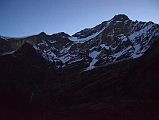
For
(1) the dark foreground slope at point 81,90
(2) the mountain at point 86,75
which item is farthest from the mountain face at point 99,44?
(1) the dark foreground slope at point 81,90

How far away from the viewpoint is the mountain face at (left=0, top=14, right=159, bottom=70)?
14400cm

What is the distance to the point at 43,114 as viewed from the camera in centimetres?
10569

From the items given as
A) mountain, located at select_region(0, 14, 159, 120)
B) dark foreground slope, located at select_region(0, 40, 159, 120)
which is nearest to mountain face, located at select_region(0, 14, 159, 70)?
mountain, located at select_region(0, 14, 159, 120)

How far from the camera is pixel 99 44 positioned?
534 feet

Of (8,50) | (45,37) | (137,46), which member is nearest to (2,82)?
(8,50)

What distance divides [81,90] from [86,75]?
1326 centimetres

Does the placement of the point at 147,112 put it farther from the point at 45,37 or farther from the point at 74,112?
the point at 45,37

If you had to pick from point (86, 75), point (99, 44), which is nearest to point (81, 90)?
point (86, 75)

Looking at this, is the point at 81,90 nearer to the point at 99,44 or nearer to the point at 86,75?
the point at 86,75

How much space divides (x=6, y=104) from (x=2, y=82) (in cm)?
1437

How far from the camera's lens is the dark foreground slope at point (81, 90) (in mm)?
97500

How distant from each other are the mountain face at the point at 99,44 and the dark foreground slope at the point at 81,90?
10938 millimetres

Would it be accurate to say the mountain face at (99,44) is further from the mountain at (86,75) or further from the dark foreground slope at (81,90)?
the dark foreground slope at (81,90)

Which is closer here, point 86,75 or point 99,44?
point 86,75
